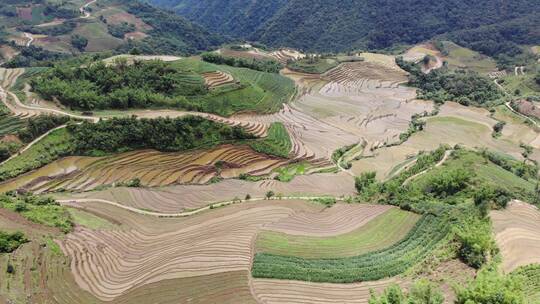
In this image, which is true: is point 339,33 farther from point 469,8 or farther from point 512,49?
point 512,49

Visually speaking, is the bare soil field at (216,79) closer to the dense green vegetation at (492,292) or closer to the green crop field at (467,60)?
the dense green vegetation at (492,292)

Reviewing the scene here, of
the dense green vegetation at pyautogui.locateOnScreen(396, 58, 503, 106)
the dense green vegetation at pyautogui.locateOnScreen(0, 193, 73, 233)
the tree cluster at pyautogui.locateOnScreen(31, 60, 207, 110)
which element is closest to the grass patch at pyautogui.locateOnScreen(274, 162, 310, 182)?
the tree cluster at pyautogui.locateOnScreen(31, 60, 207, 110)

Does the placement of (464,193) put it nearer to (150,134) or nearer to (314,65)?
(150,134)

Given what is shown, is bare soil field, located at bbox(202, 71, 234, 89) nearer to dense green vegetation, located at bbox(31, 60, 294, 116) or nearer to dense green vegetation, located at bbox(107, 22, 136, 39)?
dense green vegetation, located at bbox(31, 60, 294, 116)

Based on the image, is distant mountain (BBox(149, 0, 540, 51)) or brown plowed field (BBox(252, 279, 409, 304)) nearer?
brown plowed field (BBox(252, 279, 409, 304))

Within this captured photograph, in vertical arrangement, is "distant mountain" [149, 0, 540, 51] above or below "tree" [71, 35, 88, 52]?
above

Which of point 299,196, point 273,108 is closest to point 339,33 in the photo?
point 273,108
